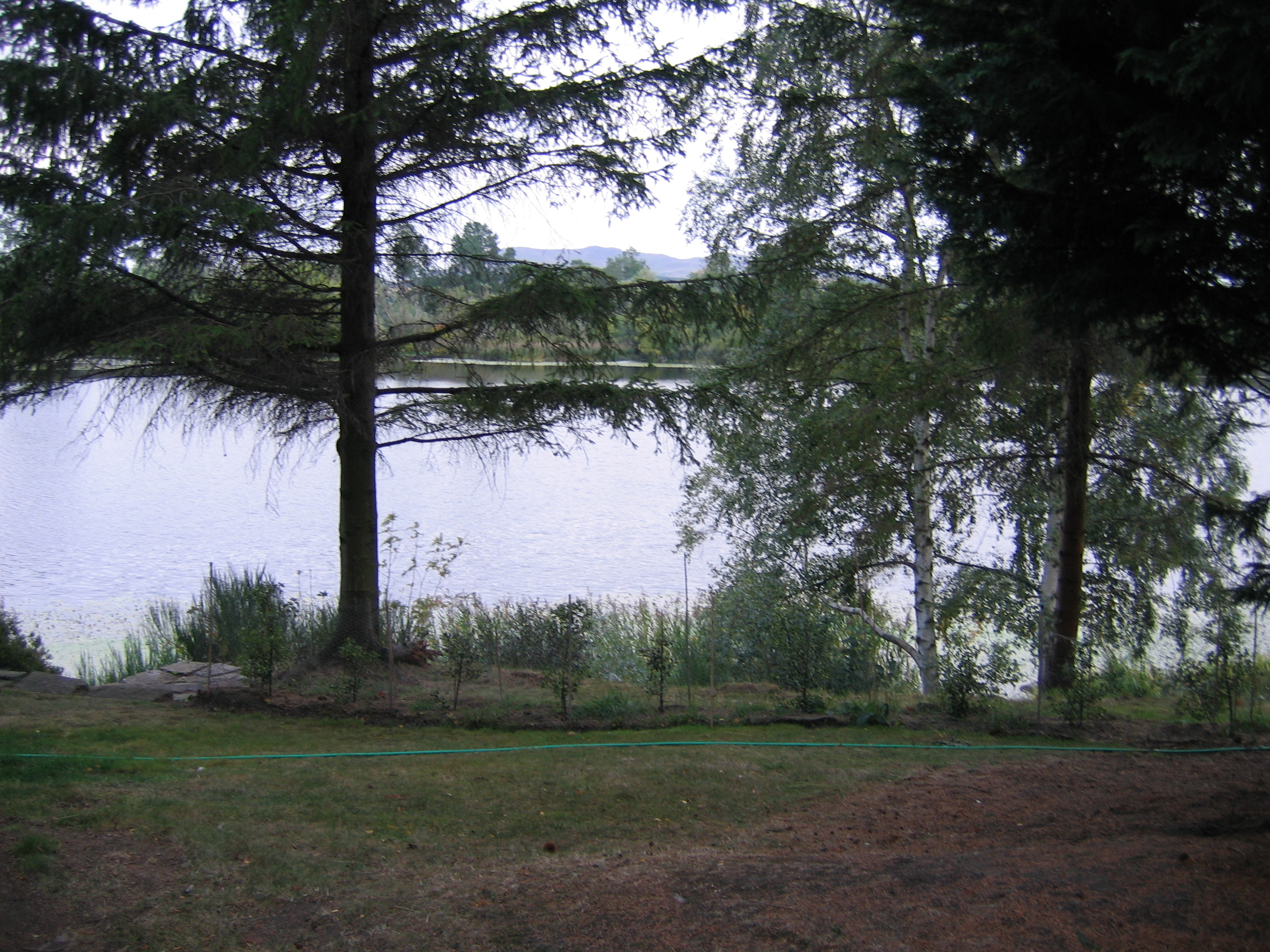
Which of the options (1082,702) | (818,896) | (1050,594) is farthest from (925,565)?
(818,896)

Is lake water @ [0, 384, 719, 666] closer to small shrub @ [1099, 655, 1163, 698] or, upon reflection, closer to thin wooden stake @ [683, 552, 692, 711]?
thin wooden stake @ [683, 552, 692, 711]

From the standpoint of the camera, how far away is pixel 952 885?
3.41 m

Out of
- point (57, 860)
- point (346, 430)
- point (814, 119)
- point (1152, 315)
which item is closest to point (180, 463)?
point (346, 430)

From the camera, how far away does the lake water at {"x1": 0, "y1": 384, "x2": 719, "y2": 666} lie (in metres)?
14.3

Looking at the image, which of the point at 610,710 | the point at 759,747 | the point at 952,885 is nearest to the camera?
the point at 952,885

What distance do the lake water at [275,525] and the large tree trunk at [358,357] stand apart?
3.62 ft

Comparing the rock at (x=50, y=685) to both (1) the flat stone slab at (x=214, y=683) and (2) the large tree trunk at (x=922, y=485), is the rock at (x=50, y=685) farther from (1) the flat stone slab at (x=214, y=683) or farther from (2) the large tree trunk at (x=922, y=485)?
(2) the large tree trunk at (x=922, y=485)

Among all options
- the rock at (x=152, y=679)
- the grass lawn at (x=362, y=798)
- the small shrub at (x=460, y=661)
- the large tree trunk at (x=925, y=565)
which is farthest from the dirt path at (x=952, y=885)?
the rock at (x=152, y=679)

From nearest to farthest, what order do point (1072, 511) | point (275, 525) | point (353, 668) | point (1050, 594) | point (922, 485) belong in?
1. point (353, 668)
2. point (1072, 511)
3. point (922, 485)
4. point (1050, 594)
5. point (275, 525)

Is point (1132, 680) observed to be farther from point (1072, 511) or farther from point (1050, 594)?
point (1072, 511)

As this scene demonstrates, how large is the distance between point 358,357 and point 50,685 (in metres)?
3.89

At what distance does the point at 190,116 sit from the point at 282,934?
5.42m

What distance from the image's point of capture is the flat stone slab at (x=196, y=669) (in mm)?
8492

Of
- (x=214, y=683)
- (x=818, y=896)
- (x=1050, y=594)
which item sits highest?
(x=1050, y=594)
